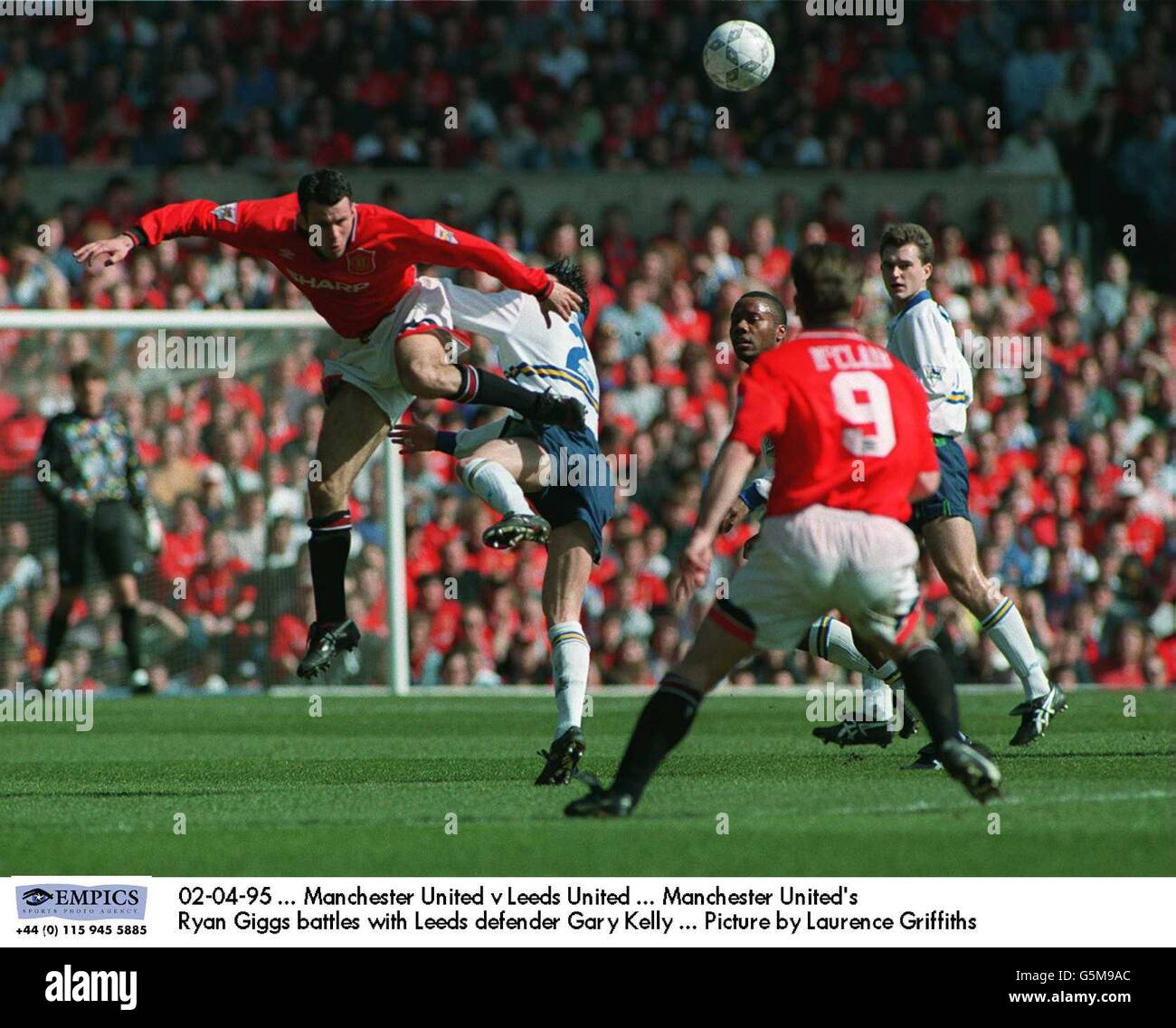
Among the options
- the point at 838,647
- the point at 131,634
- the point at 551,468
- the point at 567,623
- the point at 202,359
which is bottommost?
the point at 131,634

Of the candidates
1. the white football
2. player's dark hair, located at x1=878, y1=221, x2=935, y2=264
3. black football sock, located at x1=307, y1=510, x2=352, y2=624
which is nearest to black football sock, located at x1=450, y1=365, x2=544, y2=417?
black football sock, located at x1=307, y1=510, x2=352, y2=624

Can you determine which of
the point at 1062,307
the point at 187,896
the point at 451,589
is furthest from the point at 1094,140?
the point at 187,896

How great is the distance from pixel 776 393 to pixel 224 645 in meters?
11.0

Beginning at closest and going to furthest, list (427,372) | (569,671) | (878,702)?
(569,671), (427,372), (878,702)

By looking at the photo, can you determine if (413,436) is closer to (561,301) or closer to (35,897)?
(561,301)

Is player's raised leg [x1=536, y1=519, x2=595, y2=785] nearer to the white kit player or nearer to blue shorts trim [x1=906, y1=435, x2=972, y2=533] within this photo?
the white kit player

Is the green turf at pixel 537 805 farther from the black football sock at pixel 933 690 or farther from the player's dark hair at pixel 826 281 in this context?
the player's dark hair at pixel 826 281

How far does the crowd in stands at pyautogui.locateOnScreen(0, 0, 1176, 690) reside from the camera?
1700 centimetres

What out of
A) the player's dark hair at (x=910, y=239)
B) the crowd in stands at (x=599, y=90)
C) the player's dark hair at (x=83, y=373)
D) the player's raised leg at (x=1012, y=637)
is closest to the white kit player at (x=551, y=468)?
the player's dark hair at (x=910, y=239)

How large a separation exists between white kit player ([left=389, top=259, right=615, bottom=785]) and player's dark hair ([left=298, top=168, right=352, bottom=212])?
1.10 m

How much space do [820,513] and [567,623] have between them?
2861mm

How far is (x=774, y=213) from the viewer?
20.6 metres

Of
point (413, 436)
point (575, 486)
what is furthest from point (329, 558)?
point (575, 486)
